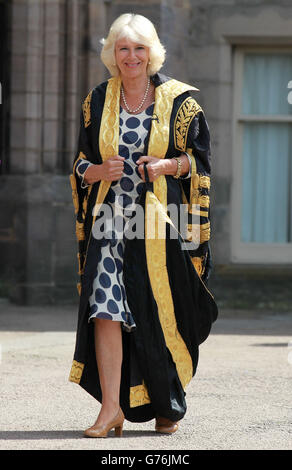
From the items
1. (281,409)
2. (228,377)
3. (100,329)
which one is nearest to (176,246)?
(100,329)

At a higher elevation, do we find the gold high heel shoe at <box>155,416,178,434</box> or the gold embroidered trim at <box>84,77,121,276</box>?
the gold embroidered trim at <box>84,77,121,276</box>

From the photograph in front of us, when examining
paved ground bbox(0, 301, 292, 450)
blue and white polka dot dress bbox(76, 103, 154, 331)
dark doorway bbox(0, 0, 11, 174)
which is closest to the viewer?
paved ground bbox(0, 301, 292, 450)

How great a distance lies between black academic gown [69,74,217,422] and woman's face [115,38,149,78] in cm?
12

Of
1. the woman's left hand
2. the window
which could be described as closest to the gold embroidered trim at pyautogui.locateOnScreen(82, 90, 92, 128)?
the woman's left hand

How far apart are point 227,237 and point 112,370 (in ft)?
21.8

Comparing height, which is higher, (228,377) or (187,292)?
(187,292)

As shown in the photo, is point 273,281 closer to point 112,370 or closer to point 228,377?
point 228,377

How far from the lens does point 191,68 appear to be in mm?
11281

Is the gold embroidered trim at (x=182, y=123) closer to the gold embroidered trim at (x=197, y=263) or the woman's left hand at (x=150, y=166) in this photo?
the woman's left hand at (x=150, y=166)

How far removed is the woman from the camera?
4883 millimetres

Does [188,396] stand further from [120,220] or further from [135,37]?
[135,37]

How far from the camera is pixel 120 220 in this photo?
16.2 ft

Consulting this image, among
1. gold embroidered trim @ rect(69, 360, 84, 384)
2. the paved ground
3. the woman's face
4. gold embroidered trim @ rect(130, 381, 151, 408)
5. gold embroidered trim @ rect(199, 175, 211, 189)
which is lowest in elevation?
the paved ground

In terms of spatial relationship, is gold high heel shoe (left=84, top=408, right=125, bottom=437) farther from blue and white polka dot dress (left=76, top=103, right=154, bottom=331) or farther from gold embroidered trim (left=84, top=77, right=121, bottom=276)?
gold embroidered trim (left=84, top=77, right=121, bottom=276)
